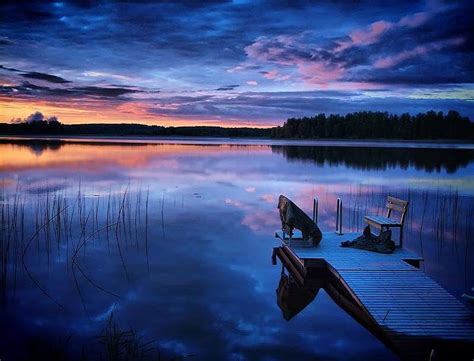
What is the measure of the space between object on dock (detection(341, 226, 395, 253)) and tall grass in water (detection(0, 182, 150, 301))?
4.61 meters

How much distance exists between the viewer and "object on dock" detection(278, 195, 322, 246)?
32.1 ft

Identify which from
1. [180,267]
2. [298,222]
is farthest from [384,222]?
[180,267]

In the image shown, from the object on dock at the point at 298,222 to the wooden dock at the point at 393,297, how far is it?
0.24 m

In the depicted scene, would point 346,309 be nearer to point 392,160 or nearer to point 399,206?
point 399,206

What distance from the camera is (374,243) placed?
9812 mm

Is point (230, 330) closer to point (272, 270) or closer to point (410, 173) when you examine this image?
point (272, 270)

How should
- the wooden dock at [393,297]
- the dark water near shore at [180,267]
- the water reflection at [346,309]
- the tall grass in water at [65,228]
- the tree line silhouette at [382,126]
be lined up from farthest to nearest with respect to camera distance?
the tree line silhouette at [382,126], the tall grass in water at [65,228], the dark water near shore at [180,267], the wooden dock at [393,297], the water reflection at [346,309]

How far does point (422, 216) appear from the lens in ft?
52.7

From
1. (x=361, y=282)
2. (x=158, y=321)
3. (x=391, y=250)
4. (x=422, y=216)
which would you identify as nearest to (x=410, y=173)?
(x=422, y=216)

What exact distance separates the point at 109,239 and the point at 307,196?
10.9 meters

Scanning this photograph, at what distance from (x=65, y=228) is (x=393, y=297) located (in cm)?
942

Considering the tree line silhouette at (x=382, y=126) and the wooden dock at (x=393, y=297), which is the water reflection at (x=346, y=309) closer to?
the wooden dock at (x=393, y=297)

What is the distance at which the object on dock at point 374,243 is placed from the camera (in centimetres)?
960

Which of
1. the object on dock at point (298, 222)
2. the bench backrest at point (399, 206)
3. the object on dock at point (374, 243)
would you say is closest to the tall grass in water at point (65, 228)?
the object on dock at point (298, 222)
